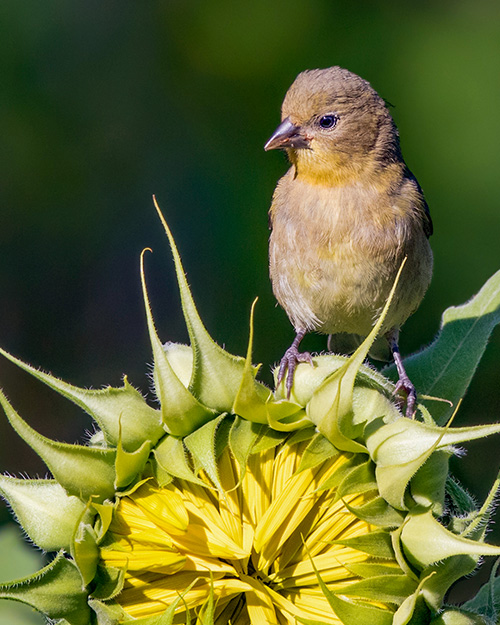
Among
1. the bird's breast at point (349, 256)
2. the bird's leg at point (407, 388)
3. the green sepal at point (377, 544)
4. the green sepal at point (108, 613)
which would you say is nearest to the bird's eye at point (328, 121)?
the bird's breast at point (349, 256)

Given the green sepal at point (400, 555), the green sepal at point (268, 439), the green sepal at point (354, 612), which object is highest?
A: the green sepal at point (268, 439)

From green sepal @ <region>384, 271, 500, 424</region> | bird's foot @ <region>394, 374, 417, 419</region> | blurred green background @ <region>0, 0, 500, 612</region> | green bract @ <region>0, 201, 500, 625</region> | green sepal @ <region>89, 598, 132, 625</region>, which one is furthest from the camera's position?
blurred green background @ <region>0, 0, 500, 612</region>

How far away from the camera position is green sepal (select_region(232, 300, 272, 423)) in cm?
279

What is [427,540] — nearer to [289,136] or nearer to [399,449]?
[399,449]

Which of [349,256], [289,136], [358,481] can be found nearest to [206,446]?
[358,481]

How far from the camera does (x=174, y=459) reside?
2.90 metres

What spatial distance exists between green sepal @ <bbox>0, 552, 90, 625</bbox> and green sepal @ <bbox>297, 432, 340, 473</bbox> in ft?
2.32

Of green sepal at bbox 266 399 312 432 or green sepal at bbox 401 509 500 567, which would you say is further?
green sepal at bbox 266 399 312 432

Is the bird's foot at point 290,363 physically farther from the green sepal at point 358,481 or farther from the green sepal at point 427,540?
the green sepal at point 427,540

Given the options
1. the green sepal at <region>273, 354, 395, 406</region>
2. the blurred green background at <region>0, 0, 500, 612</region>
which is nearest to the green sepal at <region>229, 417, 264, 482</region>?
the green sepal at <region>273, 354, 395, 406</region>

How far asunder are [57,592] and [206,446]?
1.89ft

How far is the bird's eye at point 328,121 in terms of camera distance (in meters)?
4.09

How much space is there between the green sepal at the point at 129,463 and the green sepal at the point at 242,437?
9.5 inches

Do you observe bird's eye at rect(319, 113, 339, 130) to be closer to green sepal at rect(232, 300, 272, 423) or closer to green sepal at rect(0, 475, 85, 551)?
green sepal at rect(232, 300, 272, 423)
